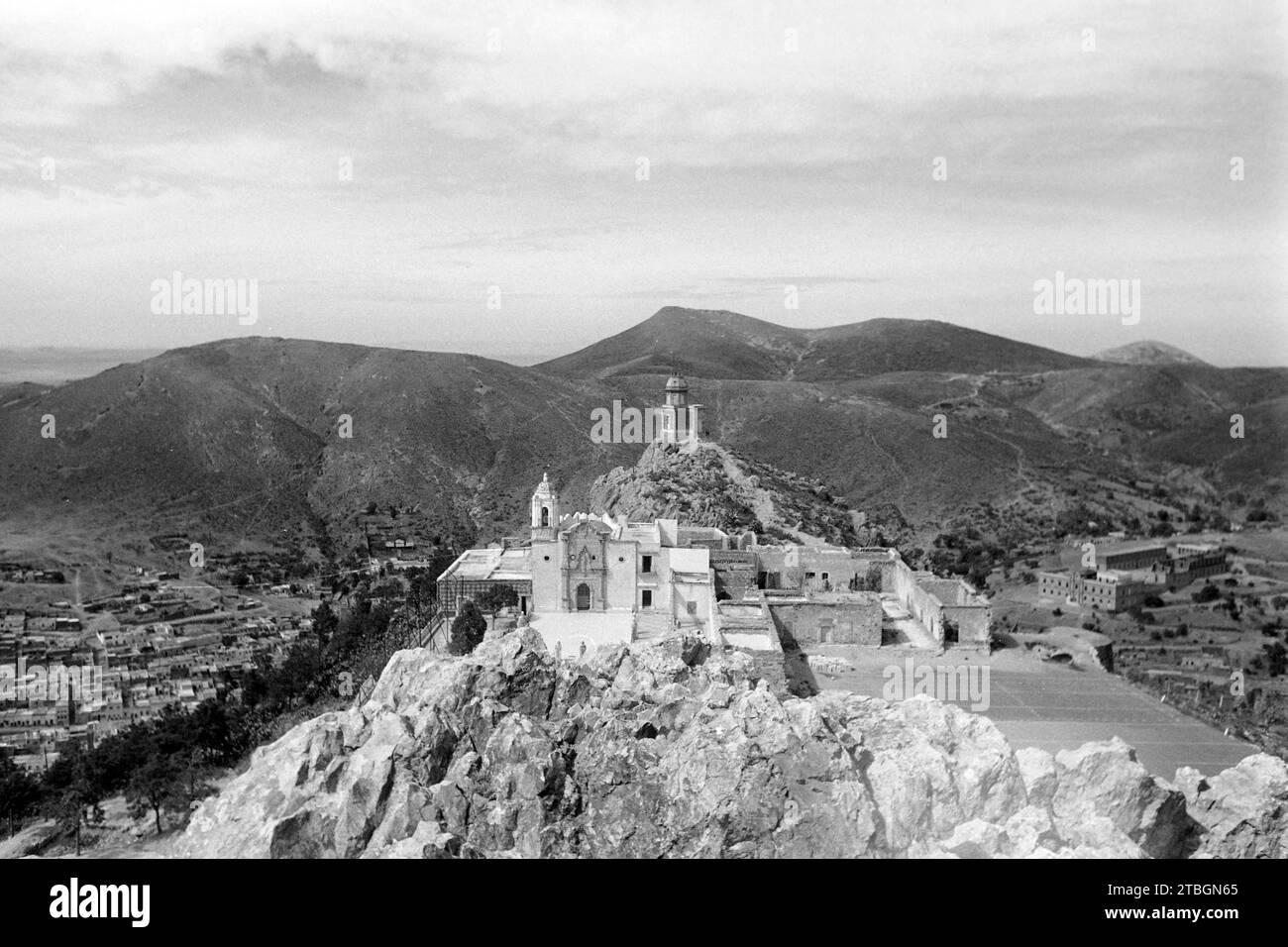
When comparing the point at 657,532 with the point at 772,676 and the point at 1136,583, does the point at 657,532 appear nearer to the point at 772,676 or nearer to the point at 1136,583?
the point at 772,676

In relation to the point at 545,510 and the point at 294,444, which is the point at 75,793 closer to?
the point at 545,510

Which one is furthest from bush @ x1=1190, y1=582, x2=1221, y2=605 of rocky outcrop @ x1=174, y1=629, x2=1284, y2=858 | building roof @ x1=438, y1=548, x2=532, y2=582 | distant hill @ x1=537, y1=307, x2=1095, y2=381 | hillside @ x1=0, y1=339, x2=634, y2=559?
distant hill @ x1=537, y1=307, x2=1095, y2=381

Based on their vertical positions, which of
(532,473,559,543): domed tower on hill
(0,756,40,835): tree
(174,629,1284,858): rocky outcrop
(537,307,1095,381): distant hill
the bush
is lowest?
(0,756,40,835): tree
